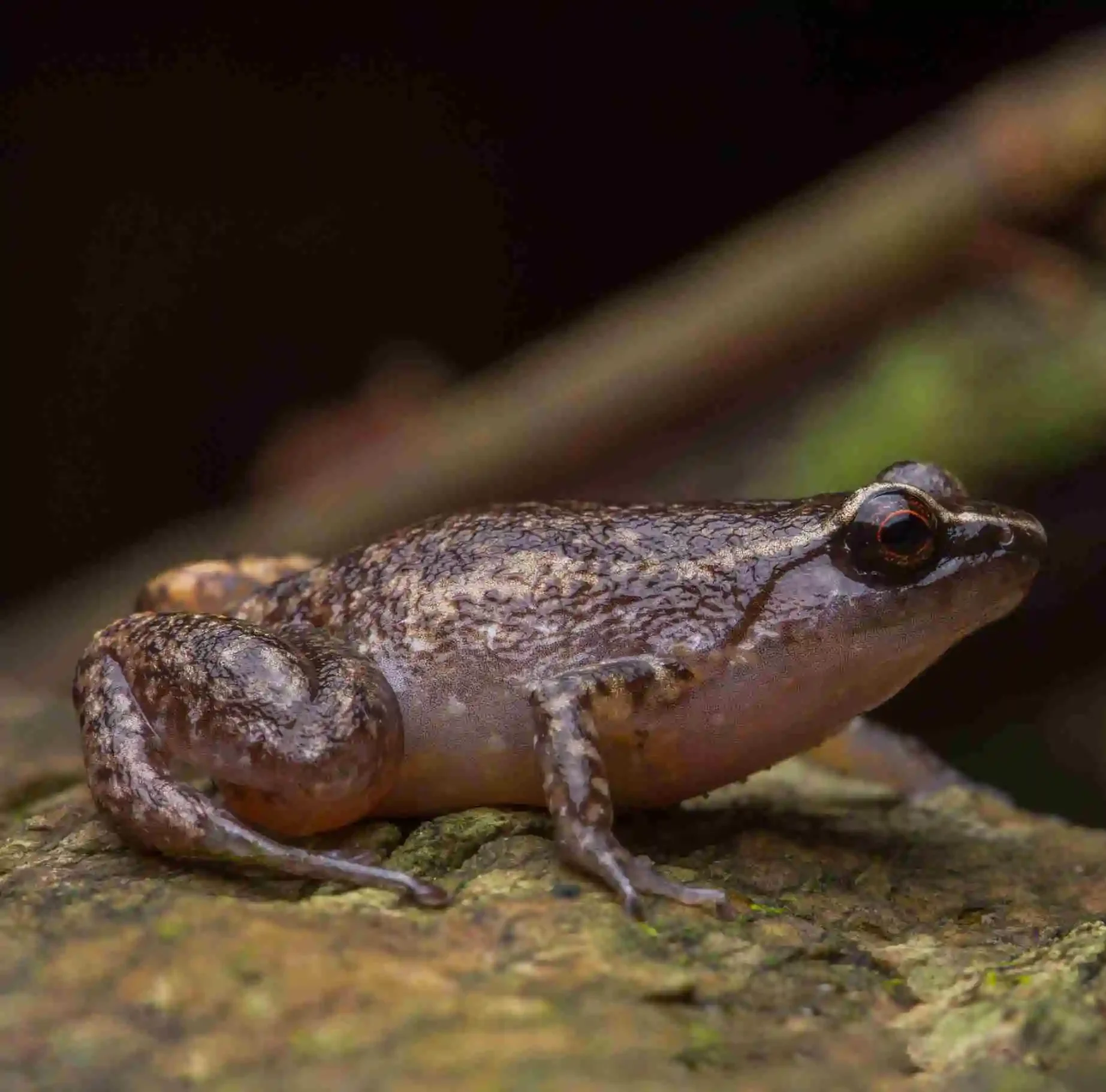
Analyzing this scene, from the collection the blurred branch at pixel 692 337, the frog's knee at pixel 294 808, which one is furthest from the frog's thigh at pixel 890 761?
the blurred branch at pixel 692 337

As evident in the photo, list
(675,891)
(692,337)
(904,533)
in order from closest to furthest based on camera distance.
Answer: (675,891)
(904,533)
(692,337)

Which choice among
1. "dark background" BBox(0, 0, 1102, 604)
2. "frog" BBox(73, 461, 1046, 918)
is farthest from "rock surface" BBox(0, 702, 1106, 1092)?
"dark background" BBox(0, 0, 1102, 604)

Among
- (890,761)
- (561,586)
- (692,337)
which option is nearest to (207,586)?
(561,586)

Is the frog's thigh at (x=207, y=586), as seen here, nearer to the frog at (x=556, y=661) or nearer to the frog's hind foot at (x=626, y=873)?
the frog at (x=556, y=661)

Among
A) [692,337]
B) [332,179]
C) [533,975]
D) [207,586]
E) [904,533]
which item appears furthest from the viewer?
[332,179]

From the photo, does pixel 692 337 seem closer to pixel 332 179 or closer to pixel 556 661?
pixel 332 179

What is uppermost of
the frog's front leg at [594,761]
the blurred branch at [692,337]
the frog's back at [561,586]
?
the blurred branch at [692,337]
